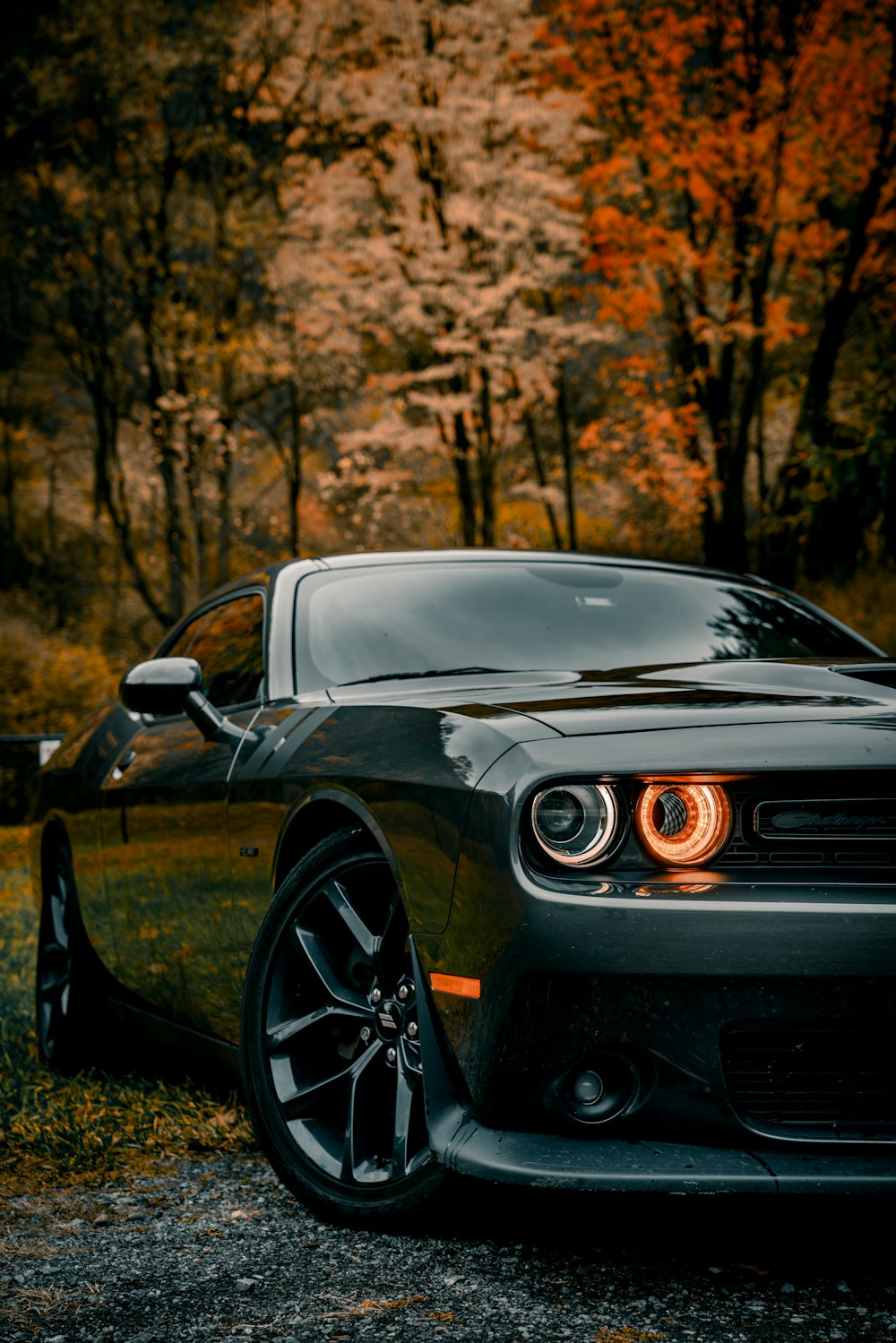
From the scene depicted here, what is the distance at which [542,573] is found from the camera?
4238 mm

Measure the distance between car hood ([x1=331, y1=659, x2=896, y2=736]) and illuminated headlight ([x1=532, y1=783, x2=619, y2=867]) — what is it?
115 mm

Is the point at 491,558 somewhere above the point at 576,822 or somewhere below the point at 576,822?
above

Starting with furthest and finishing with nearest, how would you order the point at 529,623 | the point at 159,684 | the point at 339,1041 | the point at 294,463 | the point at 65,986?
the point at 294,463 < the point at 65,986 < the point at 529,623 < the point at 159,684 < the point at 339,1041

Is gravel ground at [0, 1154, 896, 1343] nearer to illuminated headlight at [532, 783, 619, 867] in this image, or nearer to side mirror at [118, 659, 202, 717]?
illuminated headlight at [532, 783, 619, 867]

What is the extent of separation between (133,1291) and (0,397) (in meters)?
22.2

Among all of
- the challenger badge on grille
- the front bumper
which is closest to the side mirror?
the front bumper

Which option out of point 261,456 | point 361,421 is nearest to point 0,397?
point 261,456

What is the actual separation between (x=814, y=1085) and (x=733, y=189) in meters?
13.7

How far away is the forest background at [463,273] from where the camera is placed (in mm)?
14695

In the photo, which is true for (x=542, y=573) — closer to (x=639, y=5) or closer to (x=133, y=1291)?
(x=133, y=1291)

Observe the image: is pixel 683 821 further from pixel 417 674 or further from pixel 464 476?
pixel 464 476

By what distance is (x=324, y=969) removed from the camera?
3.04 meters

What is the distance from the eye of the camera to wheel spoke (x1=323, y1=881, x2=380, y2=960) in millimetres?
2926

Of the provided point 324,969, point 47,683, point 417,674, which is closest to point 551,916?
point 324,969
